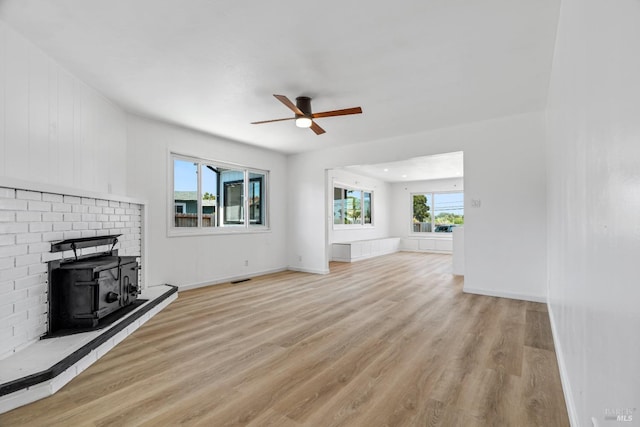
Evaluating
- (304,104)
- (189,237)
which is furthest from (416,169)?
(189,237)

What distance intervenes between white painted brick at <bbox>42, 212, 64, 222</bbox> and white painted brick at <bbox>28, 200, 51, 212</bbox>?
42mm

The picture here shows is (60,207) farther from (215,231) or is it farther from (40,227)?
(215,231)

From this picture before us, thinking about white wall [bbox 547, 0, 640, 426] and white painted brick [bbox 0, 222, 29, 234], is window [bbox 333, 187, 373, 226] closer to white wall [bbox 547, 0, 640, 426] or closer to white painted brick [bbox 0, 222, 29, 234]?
white painted brick [bbox 0, 222, 29, 234]

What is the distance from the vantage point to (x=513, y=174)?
4.34 meters

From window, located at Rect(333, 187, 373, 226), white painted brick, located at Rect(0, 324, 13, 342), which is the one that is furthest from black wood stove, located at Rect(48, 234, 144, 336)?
window, located at Rect(333, 187, 373, 226)

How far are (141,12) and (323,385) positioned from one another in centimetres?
299

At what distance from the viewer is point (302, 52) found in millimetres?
2756

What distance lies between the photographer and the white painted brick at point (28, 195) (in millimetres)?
2318

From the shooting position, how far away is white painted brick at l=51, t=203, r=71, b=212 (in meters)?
2.67

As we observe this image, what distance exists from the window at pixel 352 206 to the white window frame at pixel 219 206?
290cm

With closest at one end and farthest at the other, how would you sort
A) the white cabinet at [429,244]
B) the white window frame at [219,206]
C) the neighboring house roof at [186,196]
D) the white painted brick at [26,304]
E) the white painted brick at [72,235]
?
1. the white painted brick at [26,304]
2. the white painted brick at [72,235]
3. the white window frame at [219,206]
4. the neighboring house roof at [186,196]
5. the white cabinet at [429,244]

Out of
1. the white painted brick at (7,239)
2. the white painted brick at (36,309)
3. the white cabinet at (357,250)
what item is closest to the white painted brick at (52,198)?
the white painted brick at (7,239)

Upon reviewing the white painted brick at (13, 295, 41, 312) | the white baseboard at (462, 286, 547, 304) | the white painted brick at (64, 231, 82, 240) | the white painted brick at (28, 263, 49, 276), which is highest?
the white painted brick at (64, 231, 82, 240)

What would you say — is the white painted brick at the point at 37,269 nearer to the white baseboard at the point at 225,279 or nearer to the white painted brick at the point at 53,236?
the white painted brick at the point at 53,236
